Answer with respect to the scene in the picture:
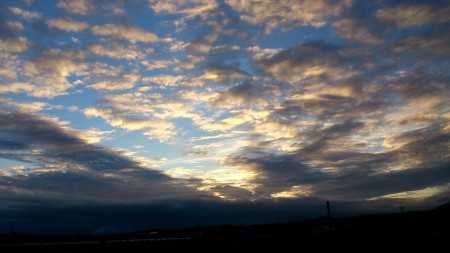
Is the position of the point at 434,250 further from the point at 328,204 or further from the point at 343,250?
the point at 328,204

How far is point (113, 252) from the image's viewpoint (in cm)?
6419

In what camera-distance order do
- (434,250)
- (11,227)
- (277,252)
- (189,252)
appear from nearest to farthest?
(434,250)
(277,252)
(189,252)
(11,227)

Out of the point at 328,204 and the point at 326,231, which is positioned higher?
the point at 328,204

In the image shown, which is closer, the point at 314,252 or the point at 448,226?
the point at 314,252

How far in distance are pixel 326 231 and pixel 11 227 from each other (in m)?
175

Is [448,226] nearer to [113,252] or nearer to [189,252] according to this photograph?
[189,252]

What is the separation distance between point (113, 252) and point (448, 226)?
2782 inches

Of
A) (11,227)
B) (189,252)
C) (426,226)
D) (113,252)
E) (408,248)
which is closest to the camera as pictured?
(408,248)

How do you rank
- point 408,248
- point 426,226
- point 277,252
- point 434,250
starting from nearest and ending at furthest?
point 434,250 → point 408,248 → point 277,252 → point 426,226

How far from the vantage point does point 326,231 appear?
9144 centimetres

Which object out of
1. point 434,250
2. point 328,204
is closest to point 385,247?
point 434,250

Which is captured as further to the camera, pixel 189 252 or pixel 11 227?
pixel 11 227

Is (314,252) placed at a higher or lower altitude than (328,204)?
lower

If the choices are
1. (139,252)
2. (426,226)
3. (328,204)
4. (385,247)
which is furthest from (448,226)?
(139,252)
